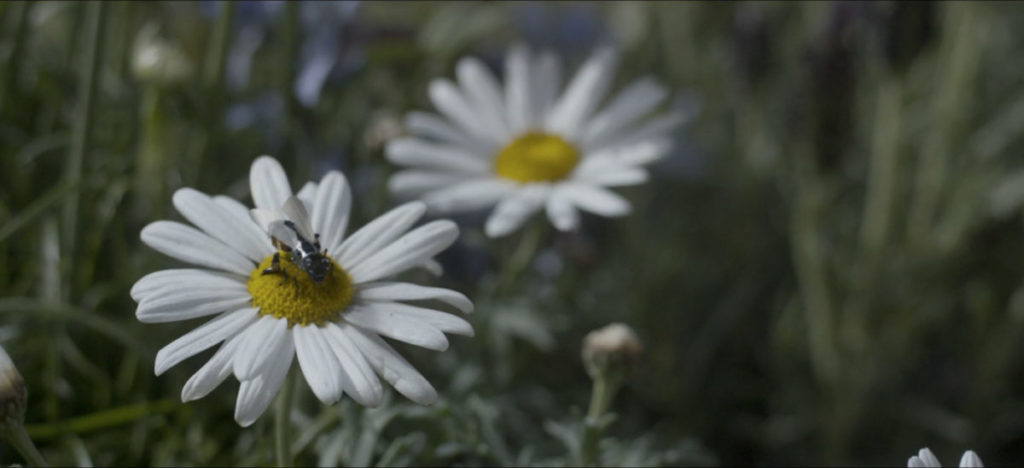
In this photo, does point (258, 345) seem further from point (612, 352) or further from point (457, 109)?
point (457, 109)

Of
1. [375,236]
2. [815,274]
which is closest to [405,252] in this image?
[375,236]

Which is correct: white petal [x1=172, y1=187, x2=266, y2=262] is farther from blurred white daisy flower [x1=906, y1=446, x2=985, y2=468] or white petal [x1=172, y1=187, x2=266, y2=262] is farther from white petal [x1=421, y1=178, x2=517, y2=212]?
blurred white daisy flower [x1=906, y1=446, x2=985, y2=468]

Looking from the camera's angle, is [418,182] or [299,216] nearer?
[299,216]

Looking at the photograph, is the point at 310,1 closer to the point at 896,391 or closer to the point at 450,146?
the point at 450,146

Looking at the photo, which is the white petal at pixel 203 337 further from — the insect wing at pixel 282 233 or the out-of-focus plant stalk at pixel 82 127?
the out-of-focus plant stalk at pixel 82 127

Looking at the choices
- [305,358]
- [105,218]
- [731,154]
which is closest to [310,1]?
[105,218]

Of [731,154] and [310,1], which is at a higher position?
[310,1]
